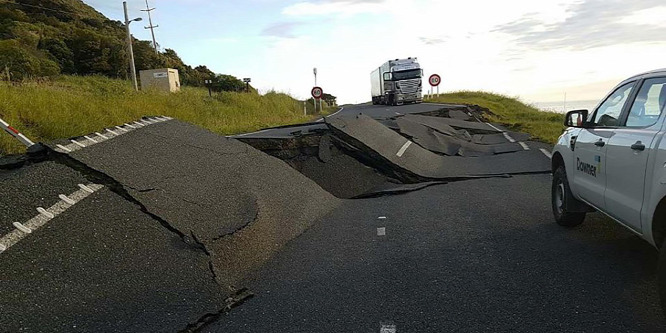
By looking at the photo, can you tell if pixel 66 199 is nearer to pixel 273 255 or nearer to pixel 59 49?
pixel 273 255

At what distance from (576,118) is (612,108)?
0.57 metres

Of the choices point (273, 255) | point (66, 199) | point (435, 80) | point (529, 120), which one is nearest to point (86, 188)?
point (66, 199)

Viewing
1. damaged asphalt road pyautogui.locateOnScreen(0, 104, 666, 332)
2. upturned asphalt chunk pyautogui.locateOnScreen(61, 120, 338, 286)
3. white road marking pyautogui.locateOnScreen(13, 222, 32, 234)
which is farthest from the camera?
upturned asphalt chunk pyautogui.locateOnScreen(61, 120, 338, 286)

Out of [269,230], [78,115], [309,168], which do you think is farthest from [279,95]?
[269,230]

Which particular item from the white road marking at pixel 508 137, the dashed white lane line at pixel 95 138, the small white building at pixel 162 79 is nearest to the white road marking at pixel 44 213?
the dashed white lane line at pixel 95 138

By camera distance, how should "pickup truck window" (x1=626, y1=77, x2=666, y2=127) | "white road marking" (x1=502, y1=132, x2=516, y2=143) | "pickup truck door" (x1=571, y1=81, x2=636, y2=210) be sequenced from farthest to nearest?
"white road marking" (x1=502, y1=132, x2=516, y2=143)
"pickup truck door" (x1=571, y1=81, x2=636, y2=210)
"pickup truck window" (x1=626, y1=77, x2=666, y2=127)

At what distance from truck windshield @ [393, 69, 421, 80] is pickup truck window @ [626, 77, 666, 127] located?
35.4 m

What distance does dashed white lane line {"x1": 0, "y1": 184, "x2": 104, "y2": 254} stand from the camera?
448cm

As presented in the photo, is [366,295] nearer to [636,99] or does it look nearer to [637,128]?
[637,128]

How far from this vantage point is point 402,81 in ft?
130

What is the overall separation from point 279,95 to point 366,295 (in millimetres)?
38811

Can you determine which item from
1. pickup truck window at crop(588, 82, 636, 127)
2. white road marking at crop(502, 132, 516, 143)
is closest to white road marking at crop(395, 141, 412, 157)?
white road marking at crop(502, 132, 516, 143)

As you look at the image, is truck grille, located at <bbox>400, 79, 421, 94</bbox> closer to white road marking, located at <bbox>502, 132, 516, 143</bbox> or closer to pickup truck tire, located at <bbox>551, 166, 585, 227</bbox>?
white road marking, located at <bbox>502, 132, 516, 143</bbox>

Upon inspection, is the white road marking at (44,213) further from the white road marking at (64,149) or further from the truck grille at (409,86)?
the truck grille at (409,86)
